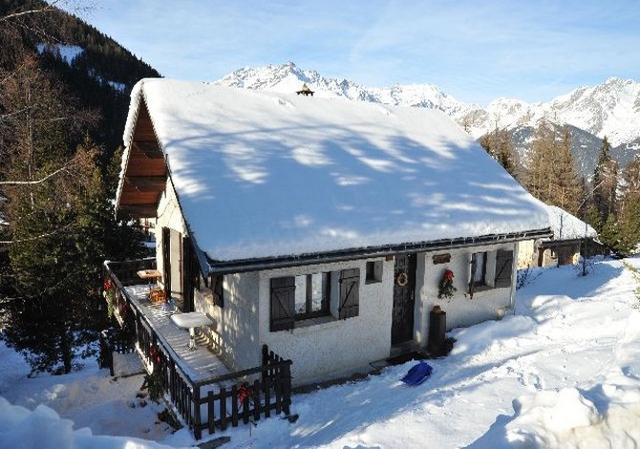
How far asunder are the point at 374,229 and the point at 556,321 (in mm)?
A: 6582

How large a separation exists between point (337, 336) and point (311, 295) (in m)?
1.00

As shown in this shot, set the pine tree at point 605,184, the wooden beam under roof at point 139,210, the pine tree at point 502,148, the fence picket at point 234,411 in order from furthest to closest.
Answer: the pine tree at point 605,184 < the pine tree at point 502,148 < the wooden beam under roof at point 139,210 < the fence picket at point 234,411

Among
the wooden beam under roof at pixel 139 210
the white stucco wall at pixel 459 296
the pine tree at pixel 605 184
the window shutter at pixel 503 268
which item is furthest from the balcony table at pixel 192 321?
the pine tree at pixel 605 184

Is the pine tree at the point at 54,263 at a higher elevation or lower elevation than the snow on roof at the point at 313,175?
lower

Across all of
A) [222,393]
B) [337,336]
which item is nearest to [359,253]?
[337,336]

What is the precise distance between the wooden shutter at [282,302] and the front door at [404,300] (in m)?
3.10

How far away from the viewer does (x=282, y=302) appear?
876 centimetres

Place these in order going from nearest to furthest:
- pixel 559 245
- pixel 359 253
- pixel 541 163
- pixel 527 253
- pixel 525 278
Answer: pixel 359 253, pixel 525 278, pixel 527 253, pixel 559 245, pixel 541 163

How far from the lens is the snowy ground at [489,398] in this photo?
167 inches

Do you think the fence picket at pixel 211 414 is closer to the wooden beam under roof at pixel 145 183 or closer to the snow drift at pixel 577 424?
the snow drift at pixel 577 424

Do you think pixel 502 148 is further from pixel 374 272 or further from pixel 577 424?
pixel 577 424

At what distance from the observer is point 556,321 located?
41.3ft

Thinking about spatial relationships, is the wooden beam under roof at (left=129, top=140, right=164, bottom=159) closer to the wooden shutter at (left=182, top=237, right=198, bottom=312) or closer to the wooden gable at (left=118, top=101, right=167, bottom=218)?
the wooden gable at (left=118, top=101, right=167, bottom=218)

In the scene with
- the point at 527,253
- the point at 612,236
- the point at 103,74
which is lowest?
the point at 527,253
